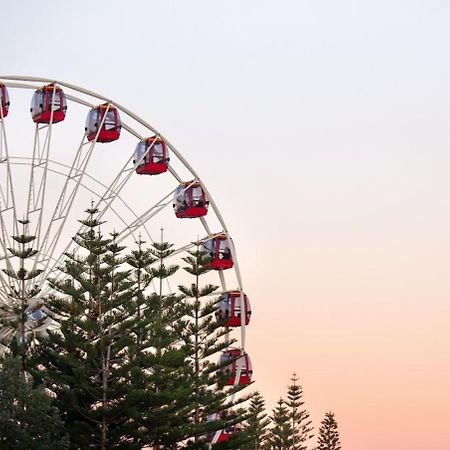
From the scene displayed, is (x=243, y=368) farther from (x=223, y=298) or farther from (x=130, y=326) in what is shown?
(x=130, y=326)

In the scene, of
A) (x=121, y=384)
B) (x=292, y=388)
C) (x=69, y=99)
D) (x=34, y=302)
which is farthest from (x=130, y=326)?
(x=292, y=388)

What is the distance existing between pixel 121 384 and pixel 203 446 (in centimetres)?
462

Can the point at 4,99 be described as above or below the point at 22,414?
above

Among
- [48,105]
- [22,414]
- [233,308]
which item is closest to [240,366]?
[233,308]

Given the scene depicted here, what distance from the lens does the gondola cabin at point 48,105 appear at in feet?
122

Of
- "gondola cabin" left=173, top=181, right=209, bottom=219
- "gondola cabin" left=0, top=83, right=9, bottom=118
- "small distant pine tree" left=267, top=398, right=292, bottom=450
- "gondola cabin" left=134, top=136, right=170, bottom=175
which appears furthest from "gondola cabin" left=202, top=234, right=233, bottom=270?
"small distant pine tree" left=267, top=398, right=292, bottom=450

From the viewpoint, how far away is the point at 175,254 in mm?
39938

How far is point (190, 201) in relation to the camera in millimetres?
38844

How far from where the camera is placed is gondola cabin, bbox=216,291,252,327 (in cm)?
3916

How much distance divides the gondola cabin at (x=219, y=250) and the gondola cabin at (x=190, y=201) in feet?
2.80

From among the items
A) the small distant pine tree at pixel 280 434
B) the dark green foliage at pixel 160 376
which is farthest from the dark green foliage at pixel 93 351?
the small distant pine tree at pixel 280 434

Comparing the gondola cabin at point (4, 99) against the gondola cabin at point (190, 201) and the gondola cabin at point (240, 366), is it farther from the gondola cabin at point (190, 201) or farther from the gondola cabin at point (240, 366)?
the gondola cabin at point (240, 366)

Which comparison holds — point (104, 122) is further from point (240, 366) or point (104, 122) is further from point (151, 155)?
point (240, 366)

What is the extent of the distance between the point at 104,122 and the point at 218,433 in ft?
32.7
